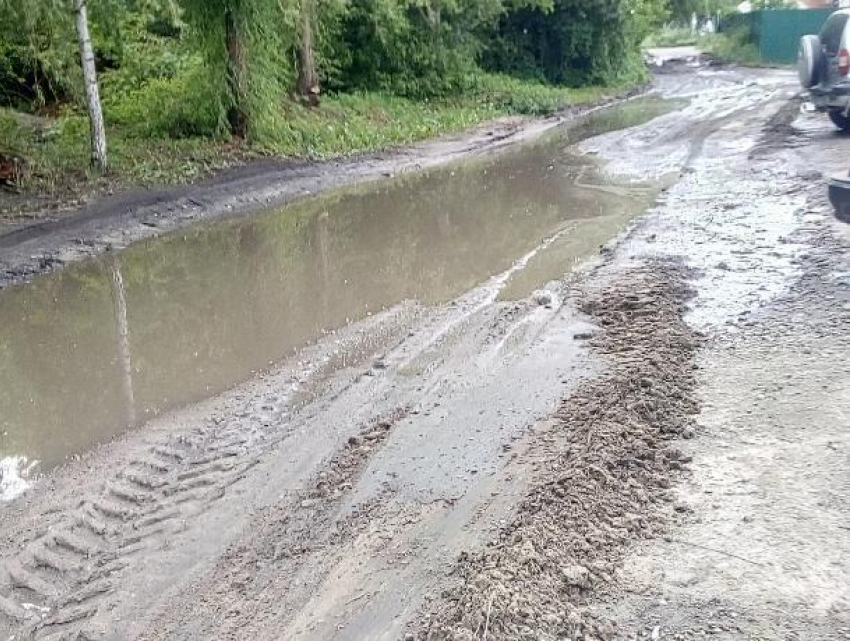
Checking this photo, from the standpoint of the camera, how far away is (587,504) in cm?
426

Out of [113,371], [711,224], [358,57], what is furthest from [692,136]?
[113,371]

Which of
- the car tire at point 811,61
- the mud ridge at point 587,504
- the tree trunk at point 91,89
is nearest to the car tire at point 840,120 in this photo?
the car tire at point 811,61

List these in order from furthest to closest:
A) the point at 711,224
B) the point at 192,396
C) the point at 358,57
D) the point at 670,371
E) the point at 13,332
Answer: the point at 358,57
the point at 711,224
the point at 13,332
the point at 192,396
the point at 670,371

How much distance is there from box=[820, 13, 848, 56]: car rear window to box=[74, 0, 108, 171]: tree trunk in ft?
39.8

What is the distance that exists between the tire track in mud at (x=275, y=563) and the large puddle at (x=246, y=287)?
196 cm

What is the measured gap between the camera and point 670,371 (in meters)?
5.92

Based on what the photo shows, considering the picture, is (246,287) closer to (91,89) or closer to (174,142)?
(91,89)

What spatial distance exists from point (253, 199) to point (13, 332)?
611 centimetres

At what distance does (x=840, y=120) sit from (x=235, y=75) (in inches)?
454

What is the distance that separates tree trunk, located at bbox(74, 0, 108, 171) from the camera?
13430 millimetres

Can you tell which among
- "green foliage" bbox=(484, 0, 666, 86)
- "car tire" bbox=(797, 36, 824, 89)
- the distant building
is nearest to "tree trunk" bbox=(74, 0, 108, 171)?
"car tire" bbox=(797, 36, 824, 89)

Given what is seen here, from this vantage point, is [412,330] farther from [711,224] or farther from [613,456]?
[711,224]

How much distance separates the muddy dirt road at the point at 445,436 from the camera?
3.75 metres

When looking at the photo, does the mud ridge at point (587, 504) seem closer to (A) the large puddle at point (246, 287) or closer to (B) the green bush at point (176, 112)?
(A) the large puddle at point (246, 287)
